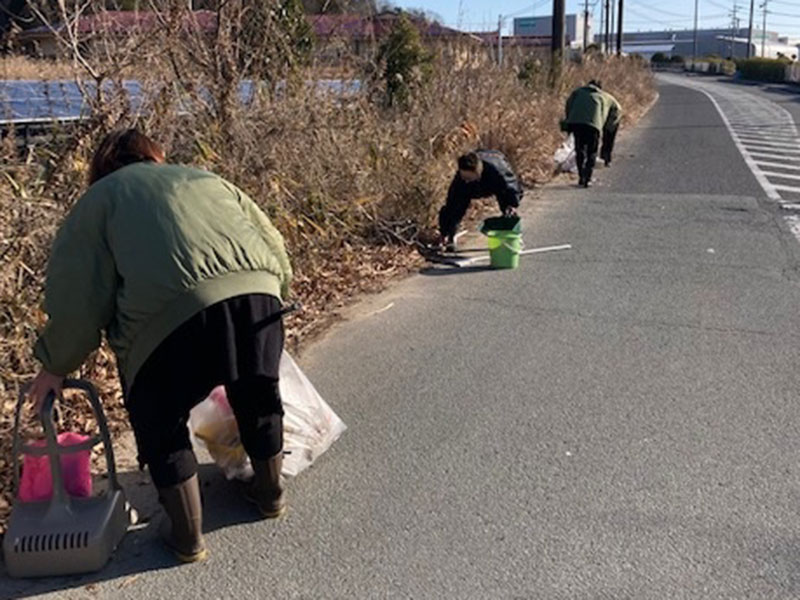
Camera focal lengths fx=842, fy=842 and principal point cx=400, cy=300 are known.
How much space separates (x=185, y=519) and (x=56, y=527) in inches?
17.5

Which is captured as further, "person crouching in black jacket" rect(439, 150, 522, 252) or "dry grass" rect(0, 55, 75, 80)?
"person crouching in black jacket" rect(439, 150, 522, 252)

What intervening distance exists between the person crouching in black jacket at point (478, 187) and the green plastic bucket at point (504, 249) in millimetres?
337

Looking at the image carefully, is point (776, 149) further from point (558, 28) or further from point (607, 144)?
point (558, 28)

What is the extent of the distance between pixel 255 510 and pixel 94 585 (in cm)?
70

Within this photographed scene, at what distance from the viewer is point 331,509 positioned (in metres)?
3.46

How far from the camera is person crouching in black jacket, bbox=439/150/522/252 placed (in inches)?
295

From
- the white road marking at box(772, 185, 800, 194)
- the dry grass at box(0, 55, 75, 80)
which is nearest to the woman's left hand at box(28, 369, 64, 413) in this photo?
the dry grass at box(0, 55, 75, 80)

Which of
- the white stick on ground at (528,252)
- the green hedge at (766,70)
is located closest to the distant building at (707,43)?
the green hedge at (766,70)

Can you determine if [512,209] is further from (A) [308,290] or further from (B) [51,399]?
(B) [51,399]

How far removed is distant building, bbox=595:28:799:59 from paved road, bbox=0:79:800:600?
141997 millimetres

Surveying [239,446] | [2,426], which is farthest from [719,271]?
[2,426]

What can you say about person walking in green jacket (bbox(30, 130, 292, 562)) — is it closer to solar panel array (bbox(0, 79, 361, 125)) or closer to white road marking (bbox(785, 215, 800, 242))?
solar panel array (bbox(0, 79, 361, 125))

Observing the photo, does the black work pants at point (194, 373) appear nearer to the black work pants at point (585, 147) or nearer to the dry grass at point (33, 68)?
the dry grass at point (33, 68)

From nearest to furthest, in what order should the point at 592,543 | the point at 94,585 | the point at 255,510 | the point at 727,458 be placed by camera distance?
the point at 94,585
the point at 592,543
the point at 255,510
the point at 727,458
